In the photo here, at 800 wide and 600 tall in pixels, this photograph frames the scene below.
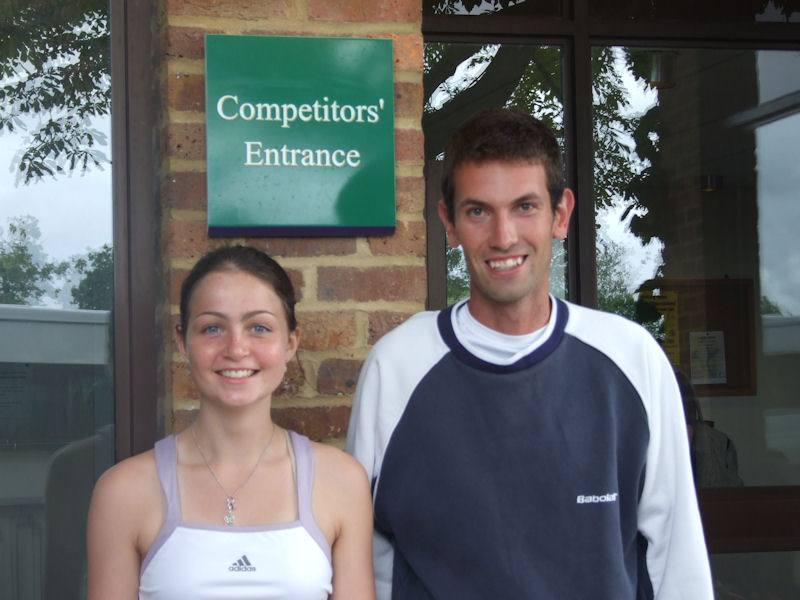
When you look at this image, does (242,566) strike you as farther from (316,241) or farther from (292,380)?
(316,241)

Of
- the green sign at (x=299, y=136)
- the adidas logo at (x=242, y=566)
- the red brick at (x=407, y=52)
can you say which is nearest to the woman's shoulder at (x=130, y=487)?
the adidas logo at (x=242, y=566)

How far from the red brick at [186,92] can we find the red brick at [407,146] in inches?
21.2

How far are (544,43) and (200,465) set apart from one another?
241cm

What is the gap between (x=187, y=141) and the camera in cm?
252

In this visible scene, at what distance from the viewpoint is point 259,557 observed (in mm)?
1912

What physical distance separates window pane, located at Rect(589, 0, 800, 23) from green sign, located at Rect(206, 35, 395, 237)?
1.65 meters

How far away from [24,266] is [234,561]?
1457mm

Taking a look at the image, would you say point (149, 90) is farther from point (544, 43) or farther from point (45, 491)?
point (544, 43)

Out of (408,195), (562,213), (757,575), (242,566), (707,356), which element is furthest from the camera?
(707,356)

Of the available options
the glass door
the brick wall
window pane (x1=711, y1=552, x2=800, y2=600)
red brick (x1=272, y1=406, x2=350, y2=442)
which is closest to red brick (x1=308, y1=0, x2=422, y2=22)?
the brick wall

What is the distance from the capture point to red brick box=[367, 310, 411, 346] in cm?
256

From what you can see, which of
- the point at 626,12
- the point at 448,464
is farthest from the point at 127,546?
the point at 626,12

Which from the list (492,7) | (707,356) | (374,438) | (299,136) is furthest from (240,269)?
(707,356)

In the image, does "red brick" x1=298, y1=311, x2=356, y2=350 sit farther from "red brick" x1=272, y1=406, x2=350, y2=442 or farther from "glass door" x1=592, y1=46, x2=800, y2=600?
"glass door" x1=592, y1=46, x2=800, y2=600
